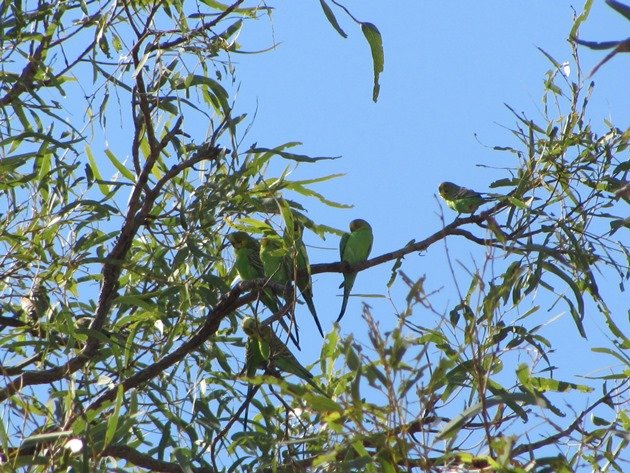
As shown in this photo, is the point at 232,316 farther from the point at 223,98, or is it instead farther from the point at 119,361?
the point at 223,98

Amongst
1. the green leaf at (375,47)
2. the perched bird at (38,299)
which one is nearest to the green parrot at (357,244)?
the perched bird at (38,299)

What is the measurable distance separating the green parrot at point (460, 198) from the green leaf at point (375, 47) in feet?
6.25

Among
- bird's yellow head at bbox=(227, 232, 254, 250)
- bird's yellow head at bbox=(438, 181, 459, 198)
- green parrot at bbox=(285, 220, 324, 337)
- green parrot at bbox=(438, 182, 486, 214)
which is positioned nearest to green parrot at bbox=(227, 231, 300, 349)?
bird's yellow head at bbox=(227, 232, 254, 250)

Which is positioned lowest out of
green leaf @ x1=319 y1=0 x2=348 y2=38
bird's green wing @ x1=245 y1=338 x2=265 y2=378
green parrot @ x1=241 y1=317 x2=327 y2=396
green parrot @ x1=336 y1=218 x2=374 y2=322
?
green parrot @ x1=241 y1=317 x2=327 y2=396

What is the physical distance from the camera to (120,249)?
2.35 meters

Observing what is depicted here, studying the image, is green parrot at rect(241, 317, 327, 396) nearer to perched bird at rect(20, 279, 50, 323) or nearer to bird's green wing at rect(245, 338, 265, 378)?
bird's green wing at rect(245, 338, 265, 378)

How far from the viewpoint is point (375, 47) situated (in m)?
1.64

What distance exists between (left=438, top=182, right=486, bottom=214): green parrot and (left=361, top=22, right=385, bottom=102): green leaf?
1.90m

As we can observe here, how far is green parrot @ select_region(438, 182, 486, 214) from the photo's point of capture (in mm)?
3697

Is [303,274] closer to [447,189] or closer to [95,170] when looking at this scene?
[95,170]

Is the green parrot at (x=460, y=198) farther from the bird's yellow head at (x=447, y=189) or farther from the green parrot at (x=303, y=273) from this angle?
the green parrot at (x=303, y=273)

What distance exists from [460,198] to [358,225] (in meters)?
0.39

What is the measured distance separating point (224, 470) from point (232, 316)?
17.9 inches

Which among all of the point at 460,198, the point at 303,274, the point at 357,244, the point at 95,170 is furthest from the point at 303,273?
the point at 460,198
